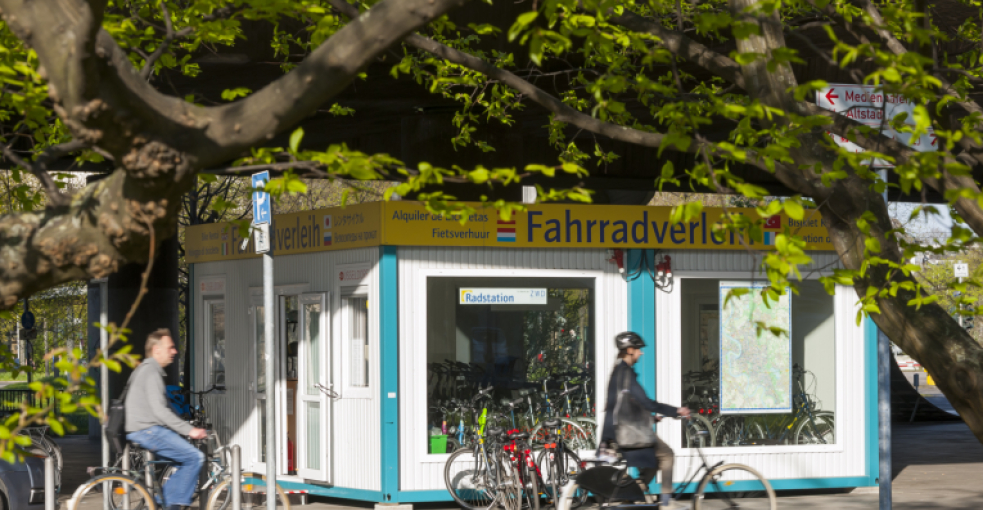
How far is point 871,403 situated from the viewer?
11.6 meters

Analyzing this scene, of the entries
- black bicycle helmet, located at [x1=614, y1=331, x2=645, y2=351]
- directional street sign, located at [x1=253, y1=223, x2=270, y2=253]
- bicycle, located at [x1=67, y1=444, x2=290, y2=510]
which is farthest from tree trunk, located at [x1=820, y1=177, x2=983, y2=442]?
bicycle, located at [x1=67, y1=444, x2=290, y2=510]

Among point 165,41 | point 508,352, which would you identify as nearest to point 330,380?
point 508,352

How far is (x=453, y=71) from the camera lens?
10.8 metres

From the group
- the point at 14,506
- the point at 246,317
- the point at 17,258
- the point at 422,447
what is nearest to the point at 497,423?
the point at 422,447

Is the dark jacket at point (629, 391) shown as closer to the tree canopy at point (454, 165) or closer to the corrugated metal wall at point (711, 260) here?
the tree canopy at point (454, 165)

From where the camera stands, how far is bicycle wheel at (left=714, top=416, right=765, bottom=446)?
11.4 m

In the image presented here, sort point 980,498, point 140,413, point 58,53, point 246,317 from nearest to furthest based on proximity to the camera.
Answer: point 58,53, point 140,413, point 980,498, point 246,317

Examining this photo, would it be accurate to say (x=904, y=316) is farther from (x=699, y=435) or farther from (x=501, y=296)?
(x=699, y=435)

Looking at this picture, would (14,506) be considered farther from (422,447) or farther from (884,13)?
(884,13)

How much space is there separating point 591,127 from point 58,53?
139 inches

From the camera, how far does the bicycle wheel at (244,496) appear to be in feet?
28.1

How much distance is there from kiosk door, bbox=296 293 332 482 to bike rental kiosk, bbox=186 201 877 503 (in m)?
0.02

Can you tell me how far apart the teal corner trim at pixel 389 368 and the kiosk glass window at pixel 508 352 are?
0.37 meters

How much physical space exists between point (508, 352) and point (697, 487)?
2.94 meters
